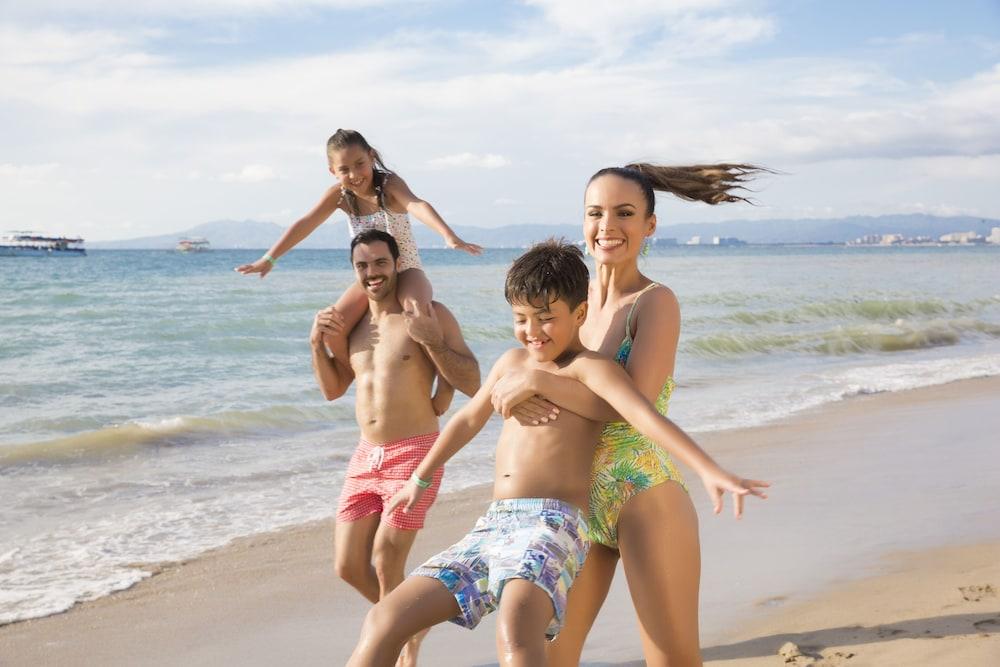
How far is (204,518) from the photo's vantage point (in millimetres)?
7098

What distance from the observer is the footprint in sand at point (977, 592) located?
5047mm

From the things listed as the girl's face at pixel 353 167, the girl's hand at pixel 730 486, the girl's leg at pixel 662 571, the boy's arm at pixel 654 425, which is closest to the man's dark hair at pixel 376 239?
the girl's face at pixel 353 167

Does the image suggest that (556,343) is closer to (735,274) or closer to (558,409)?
(558,409)

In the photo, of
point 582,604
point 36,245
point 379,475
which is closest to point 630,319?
point 582,604

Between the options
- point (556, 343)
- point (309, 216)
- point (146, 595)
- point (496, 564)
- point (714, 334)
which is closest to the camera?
point (496, 564)

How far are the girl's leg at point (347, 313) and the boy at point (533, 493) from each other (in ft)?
4.50

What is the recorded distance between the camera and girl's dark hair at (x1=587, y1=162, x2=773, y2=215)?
12.1 ft

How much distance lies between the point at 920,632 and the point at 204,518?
4.57 meters

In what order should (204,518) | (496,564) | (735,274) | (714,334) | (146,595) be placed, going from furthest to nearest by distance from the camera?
(735,274), (714,334), (204,518), (146,595), (496,564)

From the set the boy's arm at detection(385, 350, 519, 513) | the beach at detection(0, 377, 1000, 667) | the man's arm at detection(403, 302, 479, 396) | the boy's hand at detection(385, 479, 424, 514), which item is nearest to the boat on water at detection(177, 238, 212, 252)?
the beach at detection(0, 377, 1000, 667)

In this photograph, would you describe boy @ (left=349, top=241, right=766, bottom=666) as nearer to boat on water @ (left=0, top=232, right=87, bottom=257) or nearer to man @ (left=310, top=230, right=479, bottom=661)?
man @ (left=310, top=230, right=479, bottom=661)

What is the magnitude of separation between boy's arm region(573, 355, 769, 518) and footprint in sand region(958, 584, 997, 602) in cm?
283

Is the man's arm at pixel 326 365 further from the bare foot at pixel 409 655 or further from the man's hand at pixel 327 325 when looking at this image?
the bare foot at pixel 409 655

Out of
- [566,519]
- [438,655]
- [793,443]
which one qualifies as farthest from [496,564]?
[793,443]
